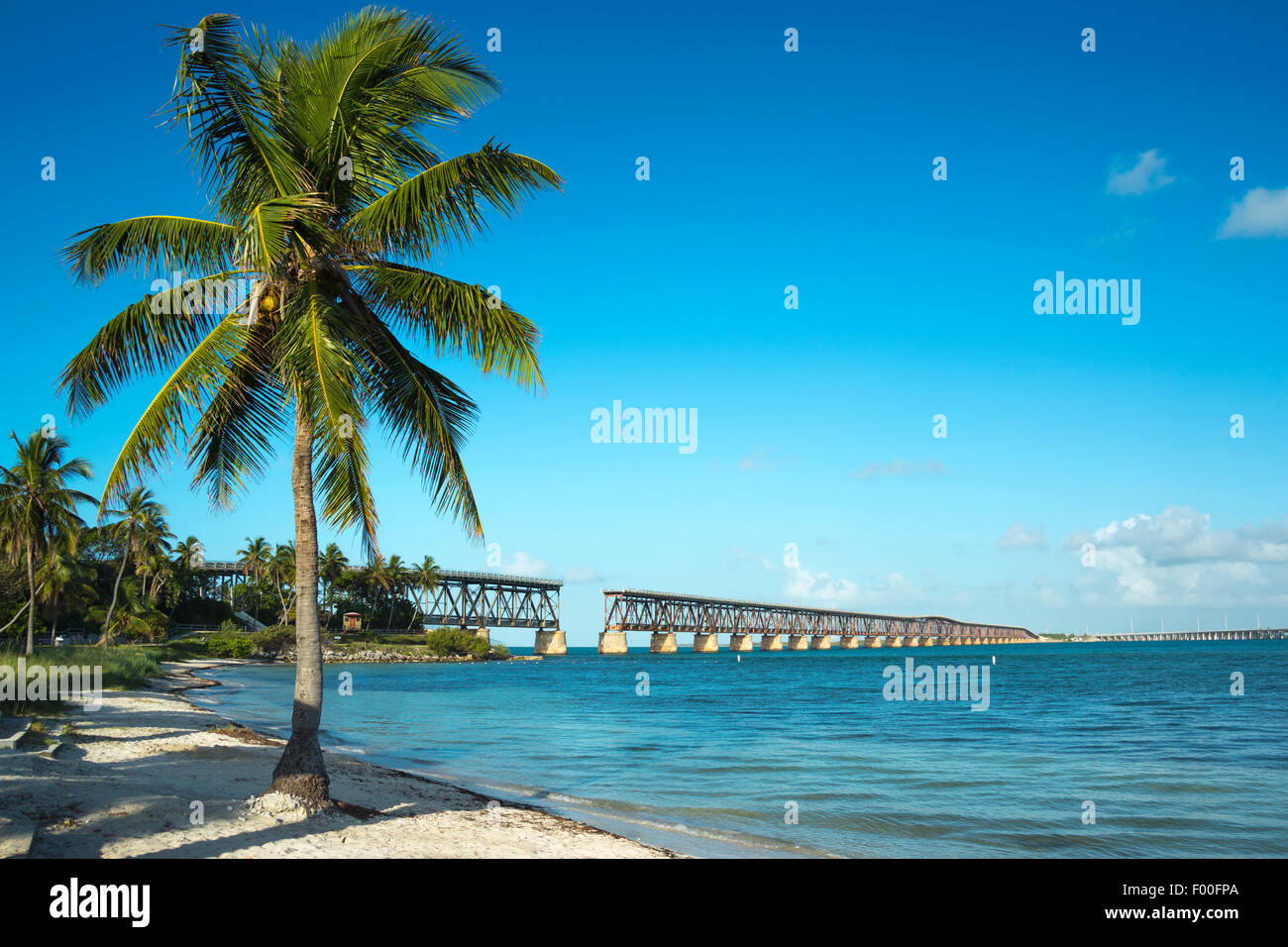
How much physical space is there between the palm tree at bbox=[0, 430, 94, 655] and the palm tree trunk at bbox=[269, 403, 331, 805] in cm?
3132

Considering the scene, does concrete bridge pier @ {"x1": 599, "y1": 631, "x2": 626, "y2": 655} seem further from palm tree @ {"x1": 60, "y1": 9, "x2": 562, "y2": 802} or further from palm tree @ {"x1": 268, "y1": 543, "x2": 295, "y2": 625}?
palm tree @ {"x1": 60, "y1": 9, "x2": 562, "y2": 802}

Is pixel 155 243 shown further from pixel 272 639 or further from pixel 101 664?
pixel 272 639

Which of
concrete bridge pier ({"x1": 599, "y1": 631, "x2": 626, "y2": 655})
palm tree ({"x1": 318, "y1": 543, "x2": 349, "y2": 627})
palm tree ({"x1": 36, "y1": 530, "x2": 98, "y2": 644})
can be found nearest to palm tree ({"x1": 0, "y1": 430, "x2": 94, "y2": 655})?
palm tree ({"x1": 36, "y1": 530, "x2": 98, "y2": 644})

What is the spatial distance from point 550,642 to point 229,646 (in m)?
78.4

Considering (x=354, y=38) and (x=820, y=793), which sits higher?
(x=354, y=38)

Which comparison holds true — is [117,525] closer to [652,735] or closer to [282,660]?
[282,660]

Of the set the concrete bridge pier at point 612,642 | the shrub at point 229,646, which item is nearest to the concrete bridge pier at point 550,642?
the concrete bridge pier at point 612,642

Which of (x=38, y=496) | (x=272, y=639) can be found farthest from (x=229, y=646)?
(x=38, y=496)

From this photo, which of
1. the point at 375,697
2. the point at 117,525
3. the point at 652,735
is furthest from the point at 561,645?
the point at 652,735

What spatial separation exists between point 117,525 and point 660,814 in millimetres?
70964

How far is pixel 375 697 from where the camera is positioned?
45.2 metres

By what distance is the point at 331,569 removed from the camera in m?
104

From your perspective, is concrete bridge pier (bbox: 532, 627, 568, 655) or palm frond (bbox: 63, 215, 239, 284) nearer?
palm frond (bbox: 63, 215, 239, 284)

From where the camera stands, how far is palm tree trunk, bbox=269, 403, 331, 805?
10047mm
